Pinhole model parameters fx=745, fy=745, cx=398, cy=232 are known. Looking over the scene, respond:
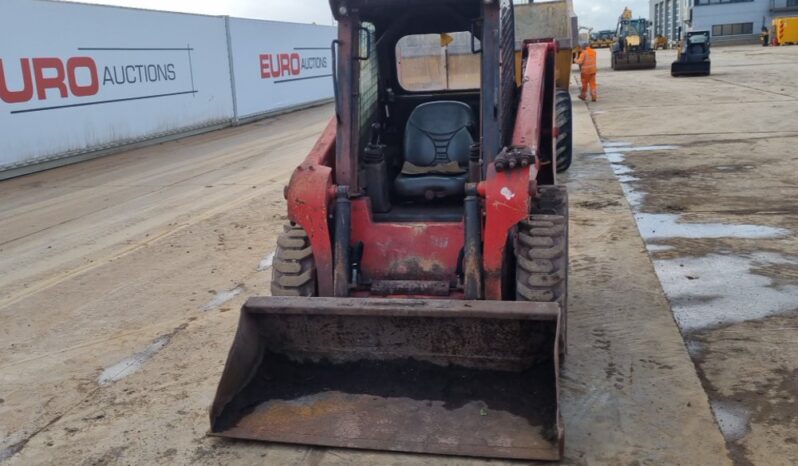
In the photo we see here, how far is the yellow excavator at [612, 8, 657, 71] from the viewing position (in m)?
34.1

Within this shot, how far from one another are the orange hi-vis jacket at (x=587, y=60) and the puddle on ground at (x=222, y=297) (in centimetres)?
1504

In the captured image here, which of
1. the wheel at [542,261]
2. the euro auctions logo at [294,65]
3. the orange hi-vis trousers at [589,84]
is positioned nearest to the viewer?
the wheel at [542,261]

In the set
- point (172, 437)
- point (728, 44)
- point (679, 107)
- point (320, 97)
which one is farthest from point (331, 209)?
point (728, 44)

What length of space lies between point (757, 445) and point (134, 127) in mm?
14698

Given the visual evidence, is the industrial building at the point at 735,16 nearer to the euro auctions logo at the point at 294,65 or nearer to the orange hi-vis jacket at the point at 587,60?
the euro auctions logo at the point at 294,65

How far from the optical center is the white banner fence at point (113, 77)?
12.9 m

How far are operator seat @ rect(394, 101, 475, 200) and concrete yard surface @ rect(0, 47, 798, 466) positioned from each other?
141 cm

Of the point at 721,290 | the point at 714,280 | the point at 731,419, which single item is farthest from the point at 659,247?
the point at 731,419

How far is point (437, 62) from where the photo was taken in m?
5.79

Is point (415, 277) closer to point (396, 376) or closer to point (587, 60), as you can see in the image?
point (396, 376)

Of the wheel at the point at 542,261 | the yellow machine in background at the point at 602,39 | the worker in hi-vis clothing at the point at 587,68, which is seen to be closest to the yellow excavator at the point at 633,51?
the worker in hi-vis clothing at the point at 587,68

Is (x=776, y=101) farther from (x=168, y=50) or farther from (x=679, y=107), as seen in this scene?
(x=168, y=50)

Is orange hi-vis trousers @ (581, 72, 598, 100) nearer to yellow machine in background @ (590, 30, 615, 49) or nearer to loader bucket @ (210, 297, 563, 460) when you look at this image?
loader bucket @ (210, 297, 563, 460)

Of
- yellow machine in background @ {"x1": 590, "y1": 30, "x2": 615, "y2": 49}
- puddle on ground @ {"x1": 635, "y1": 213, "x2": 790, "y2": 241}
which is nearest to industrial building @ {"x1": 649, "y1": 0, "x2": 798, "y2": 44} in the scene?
yellow machine in background @ {"x1": 590, "y1": 30, "x2": 615, "y2": 49}
